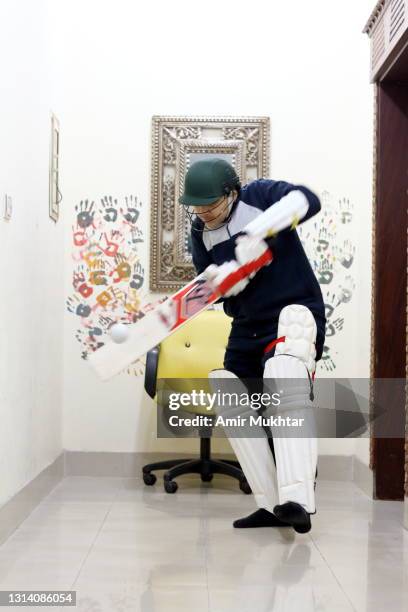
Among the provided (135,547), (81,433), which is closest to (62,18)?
(81,433)

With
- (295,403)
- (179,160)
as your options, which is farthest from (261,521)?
A: (179,160)

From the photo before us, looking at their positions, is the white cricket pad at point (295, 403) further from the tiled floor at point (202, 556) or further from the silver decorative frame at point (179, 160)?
the silver decorative frame at point (179, 160)

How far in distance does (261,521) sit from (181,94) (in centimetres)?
253

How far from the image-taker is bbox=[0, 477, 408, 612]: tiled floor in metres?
2.25

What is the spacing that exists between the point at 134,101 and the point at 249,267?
6.83 feet

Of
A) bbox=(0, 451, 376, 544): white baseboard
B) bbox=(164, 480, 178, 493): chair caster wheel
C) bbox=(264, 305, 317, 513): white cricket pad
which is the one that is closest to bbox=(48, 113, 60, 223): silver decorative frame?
bbox=(0, 451, 376, 544): white baseboard

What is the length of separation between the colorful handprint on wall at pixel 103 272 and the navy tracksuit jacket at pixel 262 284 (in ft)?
4.55

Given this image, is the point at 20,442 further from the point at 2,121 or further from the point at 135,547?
the point at 2,121

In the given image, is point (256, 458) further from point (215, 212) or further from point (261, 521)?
point (215, 212)

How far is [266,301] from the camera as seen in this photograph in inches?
118

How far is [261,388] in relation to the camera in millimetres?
3115

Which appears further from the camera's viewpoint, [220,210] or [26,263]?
[26,263]

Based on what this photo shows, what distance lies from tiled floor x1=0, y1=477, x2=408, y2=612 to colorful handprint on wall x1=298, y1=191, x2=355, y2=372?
3.65 ft

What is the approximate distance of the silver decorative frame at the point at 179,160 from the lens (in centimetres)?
449
